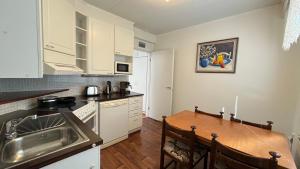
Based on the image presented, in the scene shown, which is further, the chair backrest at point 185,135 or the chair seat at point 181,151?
the chair seat at point 181,151

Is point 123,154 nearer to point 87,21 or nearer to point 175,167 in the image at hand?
point 175,167

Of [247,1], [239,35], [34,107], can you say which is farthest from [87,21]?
[239,35]

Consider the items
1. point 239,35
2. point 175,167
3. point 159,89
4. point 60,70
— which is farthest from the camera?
point 159,89

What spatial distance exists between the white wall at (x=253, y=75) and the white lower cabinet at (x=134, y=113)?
1.24m

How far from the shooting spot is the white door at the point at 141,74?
4215 millimetres

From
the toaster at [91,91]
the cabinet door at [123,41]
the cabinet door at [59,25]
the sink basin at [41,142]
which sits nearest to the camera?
the sink basin at [41,142]

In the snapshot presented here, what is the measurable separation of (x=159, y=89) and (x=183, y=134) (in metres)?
2.40

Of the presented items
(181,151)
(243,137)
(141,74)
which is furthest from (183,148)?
(141,74)

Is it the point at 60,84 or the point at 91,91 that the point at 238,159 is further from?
the point at 60,84

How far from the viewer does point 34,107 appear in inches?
67.4

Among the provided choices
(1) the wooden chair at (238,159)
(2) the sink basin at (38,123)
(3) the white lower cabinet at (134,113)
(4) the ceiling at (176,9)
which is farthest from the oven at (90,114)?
(4) the ceiling at (176,9)

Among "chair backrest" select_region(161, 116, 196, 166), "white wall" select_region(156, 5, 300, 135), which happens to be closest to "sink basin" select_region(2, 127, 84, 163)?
"chair backrest" select_region(161, 116, 196, 166)

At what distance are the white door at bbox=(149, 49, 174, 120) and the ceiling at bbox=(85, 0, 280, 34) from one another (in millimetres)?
869

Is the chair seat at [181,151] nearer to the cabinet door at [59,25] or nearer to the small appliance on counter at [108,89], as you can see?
the small appliance on counter at [108,89]
